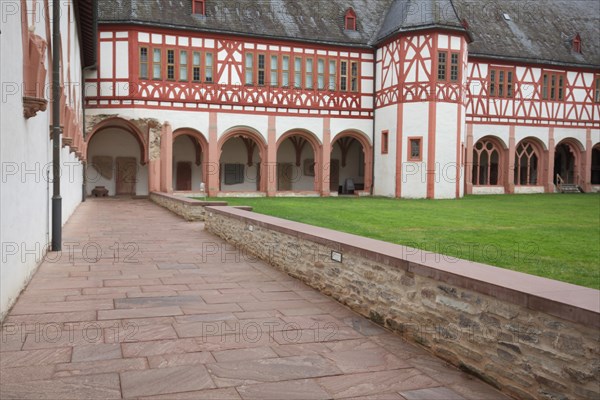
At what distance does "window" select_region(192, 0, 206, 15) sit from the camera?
1078 inches

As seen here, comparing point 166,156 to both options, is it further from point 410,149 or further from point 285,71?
point 410,149

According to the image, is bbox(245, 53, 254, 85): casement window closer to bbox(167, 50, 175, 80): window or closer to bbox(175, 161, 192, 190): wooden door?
bbox(167, 50, 175, 80): window

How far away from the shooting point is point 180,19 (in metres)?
26.9

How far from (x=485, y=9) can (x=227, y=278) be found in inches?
1246

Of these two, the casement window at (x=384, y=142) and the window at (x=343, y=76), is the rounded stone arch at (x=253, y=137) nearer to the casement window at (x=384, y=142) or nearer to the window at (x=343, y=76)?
the window at (x=343, y=76)

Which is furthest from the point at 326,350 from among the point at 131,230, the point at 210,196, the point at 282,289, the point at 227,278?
the point at 210,196

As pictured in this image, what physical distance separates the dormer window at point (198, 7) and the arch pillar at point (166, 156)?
5559 millimetres

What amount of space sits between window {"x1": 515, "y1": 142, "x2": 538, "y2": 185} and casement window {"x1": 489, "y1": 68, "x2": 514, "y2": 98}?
136 inches

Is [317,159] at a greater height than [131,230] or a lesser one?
greater

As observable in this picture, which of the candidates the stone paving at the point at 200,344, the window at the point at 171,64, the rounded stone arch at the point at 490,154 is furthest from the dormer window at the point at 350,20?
the stone paving at the point at 200,344

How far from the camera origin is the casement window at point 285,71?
28469 mm

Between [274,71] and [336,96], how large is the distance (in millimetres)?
3452

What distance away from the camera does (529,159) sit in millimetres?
33875

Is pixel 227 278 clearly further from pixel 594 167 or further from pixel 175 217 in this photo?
pixel 594 167
